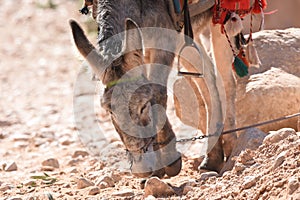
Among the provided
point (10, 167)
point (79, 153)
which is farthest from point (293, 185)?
point (79, 153)

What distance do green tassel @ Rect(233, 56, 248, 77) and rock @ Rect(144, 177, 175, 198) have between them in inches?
60.9

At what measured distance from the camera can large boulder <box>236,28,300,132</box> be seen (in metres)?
6.81

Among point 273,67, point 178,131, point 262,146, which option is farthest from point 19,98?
point 262,146

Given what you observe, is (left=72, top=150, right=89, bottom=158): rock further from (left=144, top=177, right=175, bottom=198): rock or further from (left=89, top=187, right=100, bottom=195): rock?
(left=144, top=177, right=175, bottom=198): rock

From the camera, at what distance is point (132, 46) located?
4.89 m

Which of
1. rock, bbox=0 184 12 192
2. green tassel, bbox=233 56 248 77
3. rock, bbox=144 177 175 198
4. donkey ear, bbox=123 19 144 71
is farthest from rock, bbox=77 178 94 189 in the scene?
green tassel, bbox=233 56 248 77

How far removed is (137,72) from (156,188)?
0.83 metres

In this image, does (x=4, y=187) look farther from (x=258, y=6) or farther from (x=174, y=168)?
(x=258, y=6)

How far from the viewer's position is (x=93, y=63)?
16.1 ft

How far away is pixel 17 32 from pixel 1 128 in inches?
294

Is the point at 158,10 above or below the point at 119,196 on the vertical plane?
above

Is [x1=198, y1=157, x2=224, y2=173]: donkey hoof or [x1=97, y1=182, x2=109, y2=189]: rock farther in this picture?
[x1=198, y1=157, x2=224, y2=173]: donkey hoof

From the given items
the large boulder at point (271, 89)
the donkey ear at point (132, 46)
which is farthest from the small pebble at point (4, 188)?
the large boulder at point (271, 89)

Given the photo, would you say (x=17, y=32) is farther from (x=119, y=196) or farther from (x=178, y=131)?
(x=119, y=196)
